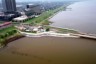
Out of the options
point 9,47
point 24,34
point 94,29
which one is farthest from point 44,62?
point 94,29

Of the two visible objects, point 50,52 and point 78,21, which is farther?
point 78,21

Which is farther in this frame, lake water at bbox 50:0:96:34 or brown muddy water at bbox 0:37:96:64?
lake water at bbox 50:0:96:34

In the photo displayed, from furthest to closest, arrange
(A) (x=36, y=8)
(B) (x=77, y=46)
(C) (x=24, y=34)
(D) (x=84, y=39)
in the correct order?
(A) (x=36, y=8), (C) (x=24, y=34), (D) (x=84, y=39), (B) (x=77, y=46)

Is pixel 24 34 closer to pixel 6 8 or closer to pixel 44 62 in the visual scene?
pixel 44 62

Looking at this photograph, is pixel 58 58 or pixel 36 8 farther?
pixel 36 8

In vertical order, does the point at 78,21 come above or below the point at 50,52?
above

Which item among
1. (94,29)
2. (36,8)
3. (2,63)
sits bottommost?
(2,63)

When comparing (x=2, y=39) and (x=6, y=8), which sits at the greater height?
(x=6, y=8)

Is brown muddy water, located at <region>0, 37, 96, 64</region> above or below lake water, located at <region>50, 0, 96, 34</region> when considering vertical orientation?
below
